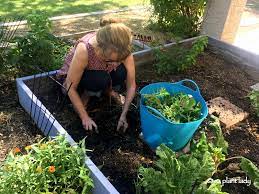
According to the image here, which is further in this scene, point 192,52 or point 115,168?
point 192,52

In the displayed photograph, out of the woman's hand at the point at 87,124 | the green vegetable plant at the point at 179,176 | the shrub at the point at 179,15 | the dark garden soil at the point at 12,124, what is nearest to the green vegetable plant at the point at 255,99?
the green vegetable plant at the point at 179,176

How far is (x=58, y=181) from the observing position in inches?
93.0

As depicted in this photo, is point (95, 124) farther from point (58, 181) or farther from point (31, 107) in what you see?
point (58, 181)

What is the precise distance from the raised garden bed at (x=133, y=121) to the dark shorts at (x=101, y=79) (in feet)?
0.84

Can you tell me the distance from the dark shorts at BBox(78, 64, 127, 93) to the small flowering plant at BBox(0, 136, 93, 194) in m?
0.90

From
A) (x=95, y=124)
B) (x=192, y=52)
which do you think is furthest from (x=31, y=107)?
(x=192, y=52)

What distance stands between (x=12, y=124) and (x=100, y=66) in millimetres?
1022

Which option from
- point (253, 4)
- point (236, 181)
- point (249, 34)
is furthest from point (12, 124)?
point (253, 4)

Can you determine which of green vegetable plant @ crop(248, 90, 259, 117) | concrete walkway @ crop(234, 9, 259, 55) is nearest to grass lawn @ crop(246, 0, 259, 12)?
concrete walkway @ crop(234, 9, 259, 55)

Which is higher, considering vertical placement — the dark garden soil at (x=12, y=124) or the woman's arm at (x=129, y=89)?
the woman's arm at (x=129, y=89)

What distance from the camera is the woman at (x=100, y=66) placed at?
2.83 metres

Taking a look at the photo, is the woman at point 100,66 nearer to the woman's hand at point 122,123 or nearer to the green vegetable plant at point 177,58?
the woman's hand at point 122,123

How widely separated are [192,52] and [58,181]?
2.61 meters

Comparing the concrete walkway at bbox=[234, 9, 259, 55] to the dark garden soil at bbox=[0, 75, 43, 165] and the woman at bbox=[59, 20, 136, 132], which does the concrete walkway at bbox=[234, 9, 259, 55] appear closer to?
the woman at bbox=[59, 20, 136, 132]
